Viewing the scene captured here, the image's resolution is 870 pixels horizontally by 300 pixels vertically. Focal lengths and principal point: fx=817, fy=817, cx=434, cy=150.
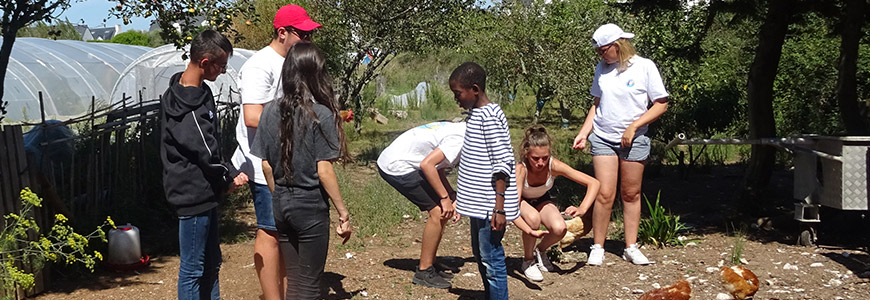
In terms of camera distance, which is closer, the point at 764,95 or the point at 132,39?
the point at 764,95

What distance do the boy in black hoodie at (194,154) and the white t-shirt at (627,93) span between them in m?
2.57

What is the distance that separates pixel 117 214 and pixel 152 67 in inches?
358

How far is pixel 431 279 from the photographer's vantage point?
16.8 ft

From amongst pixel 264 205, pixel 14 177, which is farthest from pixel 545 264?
pixel 14 177

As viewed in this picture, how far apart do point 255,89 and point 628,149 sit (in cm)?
255

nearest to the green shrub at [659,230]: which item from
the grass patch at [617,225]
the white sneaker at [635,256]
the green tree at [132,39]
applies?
the grass patch at [617,225]

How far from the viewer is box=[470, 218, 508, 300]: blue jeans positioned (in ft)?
13.6

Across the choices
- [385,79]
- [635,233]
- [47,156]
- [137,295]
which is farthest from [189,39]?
[385,79]

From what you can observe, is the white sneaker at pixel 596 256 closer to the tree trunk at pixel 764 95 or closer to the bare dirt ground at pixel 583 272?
the bare dirt ground at pixel 583 272

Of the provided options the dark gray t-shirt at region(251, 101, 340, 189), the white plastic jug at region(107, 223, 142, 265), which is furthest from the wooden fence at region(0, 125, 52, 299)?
the dark gray t-shirt at region(251, 101, 340, 189)

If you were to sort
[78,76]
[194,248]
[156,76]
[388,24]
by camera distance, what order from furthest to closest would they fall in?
[78,76] < [156,76] < [388,24] < [194,248]

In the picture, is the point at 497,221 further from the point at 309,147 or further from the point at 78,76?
the point at 78,76

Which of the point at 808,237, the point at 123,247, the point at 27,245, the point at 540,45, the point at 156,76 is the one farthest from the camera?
the point at 540,45

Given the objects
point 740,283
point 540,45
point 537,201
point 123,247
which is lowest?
point 740,283
